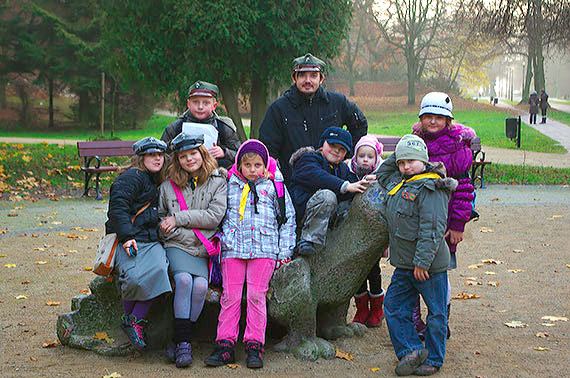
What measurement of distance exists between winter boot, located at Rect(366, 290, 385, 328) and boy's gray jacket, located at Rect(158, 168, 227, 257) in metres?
1.60

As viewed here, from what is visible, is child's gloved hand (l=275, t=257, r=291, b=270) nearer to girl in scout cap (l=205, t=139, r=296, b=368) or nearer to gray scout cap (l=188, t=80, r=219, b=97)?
girl in scout cap (l=205, t=139, r=296, b=368)

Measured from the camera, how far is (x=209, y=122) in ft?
18.1

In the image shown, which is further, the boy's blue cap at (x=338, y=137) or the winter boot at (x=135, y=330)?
the boy's blue cap at (x=338, y=137)

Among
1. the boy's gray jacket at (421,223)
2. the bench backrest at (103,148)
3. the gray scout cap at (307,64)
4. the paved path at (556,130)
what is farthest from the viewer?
the paved path at (556,130)

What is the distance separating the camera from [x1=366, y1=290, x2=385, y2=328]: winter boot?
5.31 metres

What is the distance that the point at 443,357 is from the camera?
4.34m

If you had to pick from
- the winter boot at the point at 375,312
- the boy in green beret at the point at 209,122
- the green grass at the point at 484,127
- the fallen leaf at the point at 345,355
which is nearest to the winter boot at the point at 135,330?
the fallen leaf at the point at 345,355

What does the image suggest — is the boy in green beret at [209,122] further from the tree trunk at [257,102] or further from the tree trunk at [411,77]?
the tree trunk at [411,77]

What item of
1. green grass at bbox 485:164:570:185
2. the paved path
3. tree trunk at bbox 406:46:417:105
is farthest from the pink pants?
tree trunk at bbox 406:46:417:105

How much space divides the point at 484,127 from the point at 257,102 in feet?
62.1

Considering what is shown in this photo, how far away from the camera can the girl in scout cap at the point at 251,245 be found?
441 cm

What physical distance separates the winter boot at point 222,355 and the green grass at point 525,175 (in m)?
11.9

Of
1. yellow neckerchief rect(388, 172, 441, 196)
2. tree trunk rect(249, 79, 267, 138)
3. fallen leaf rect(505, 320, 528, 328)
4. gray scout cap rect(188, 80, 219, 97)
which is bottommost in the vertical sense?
fallen leaf rect(505, 320, 528, 328)

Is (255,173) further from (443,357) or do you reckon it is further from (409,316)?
(443,357)
